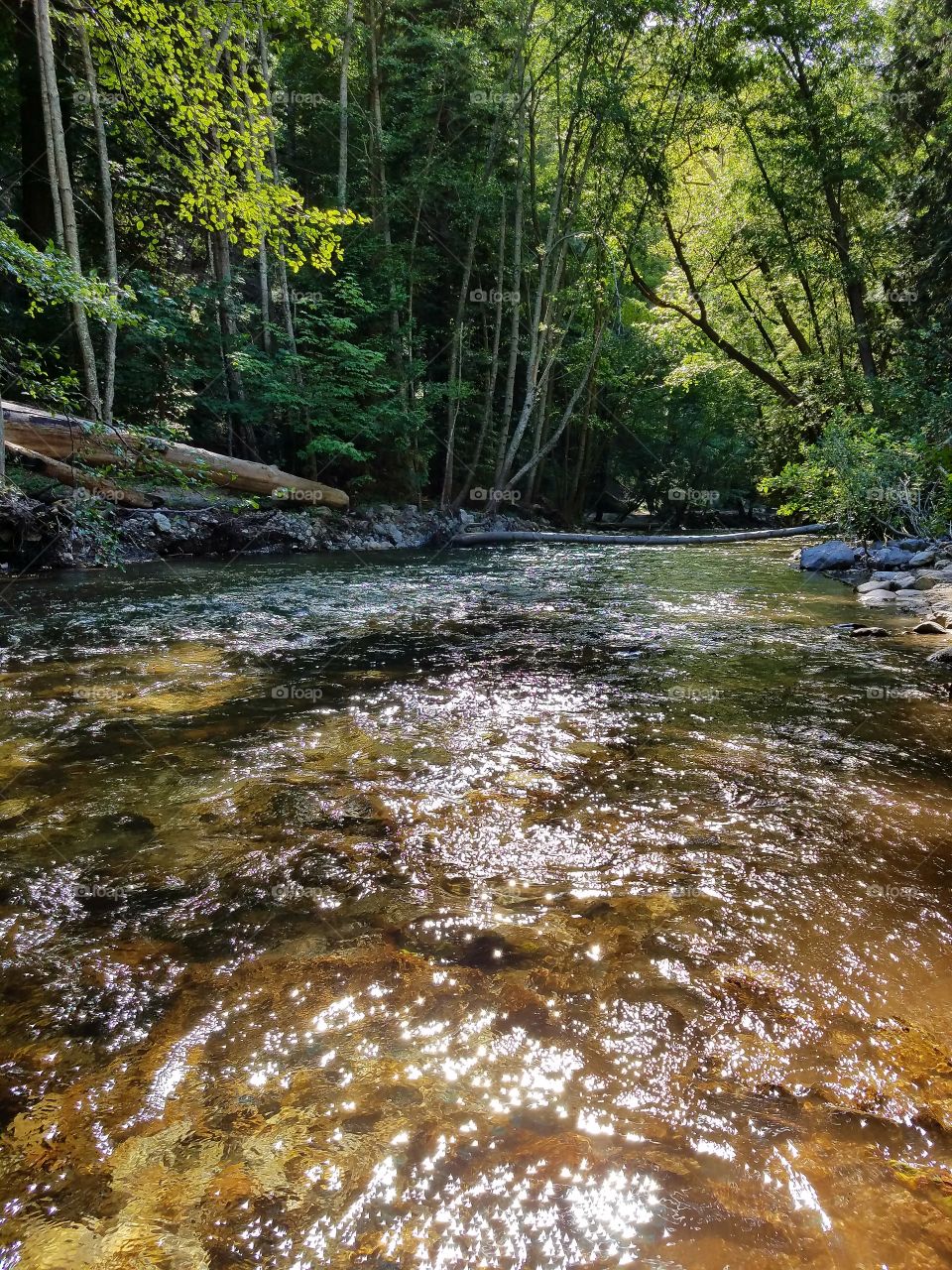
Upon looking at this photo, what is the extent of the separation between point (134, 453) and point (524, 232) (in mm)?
16970

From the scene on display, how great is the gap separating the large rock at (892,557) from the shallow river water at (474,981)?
6.82 meters

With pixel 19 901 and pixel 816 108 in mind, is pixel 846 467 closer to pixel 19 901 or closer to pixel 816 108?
pixel 816 108

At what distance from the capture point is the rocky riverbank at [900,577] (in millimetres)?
6223

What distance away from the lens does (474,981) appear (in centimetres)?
189

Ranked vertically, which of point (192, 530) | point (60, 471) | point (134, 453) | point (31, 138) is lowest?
point (192, 530)

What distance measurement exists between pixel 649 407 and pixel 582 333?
5153 millimetres

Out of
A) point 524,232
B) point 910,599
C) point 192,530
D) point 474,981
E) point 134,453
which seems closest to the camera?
point 474,981

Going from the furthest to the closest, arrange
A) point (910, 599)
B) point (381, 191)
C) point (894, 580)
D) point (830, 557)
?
1. point (381, 191)
2. point (830, 557)
3. point (894, 580)
4. point (910, 599)

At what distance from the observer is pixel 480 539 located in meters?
15.8

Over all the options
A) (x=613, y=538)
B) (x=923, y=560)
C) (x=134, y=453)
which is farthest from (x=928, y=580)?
(x=134, y=453)

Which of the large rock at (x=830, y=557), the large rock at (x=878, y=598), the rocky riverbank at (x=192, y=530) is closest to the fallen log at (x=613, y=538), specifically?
the rocky riverbank at (x=192, y=530)

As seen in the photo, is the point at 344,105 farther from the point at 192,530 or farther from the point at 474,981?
the point at 474,981

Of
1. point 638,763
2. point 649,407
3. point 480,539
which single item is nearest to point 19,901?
point 638,763

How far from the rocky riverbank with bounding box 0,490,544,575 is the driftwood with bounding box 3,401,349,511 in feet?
1.52
